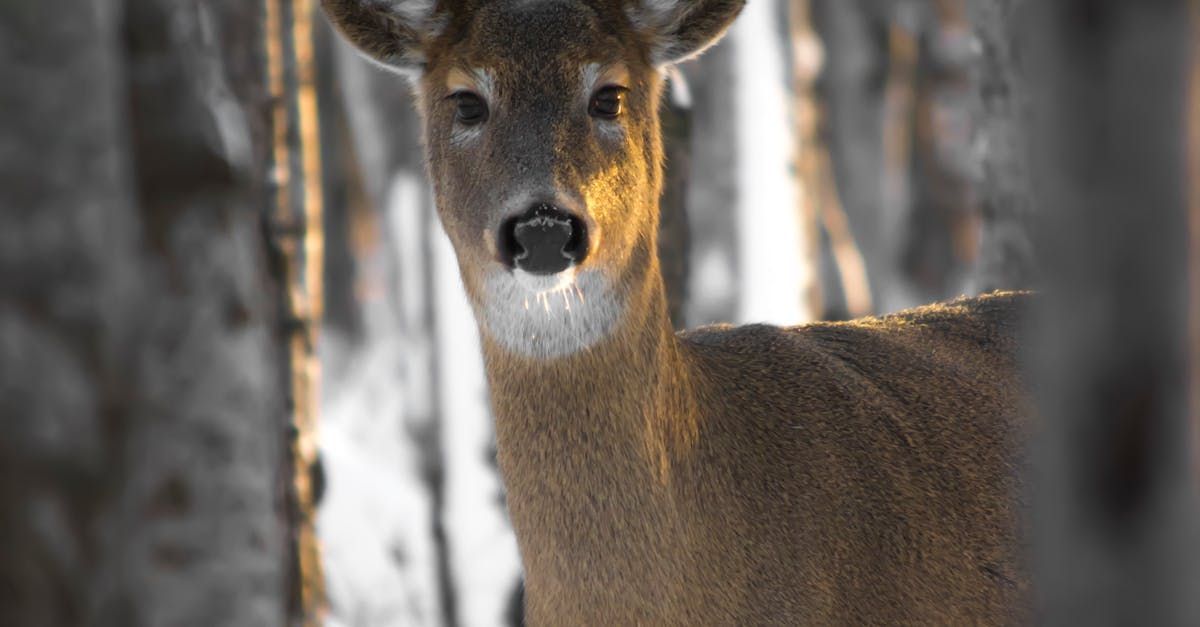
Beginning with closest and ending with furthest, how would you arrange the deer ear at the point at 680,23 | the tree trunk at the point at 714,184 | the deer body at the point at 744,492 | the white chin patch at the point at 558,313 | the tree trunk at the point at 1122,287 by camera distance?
the tree trunk at the point at 1122,287, the deer body at the point at 744,492, the white chin patch at the point at 558,313, the deer ear at the point at 680,23, the tree trunk at the point at 714,184

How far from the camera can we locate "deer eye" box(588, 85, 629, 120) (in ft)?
16.9

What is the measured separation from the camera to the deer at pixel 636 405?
473 centimetres

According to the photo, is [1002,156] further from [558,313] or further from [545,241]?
[545,241]

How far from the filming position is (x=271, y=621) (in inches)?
201

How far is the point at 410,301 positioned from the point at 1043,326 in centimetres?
1510

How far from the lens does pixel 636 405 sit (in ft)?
16.0

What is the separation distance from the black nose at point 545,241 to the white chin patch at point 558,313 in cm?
20

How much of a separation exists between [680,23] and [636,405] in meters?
1.53

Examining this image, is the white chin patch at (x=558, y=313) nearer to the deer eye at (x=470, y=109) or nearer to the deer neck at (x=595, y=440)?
the deer neck at (x=595, y=440)

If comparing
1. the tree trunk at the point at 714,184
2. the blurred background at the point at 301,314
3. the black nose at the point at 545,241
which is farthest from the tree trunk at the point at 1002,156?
the tree trunk at the point at 714,184

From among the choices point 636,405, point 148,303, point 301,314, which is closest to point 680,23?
point 636,405

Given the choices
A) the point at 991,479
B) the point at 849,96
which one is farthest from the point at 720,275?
the point at 991,479

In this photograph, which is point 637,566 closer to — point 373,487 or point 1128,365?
point 1128,365

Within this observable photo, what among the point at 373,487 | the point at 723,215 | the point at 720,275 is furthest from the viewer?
the point at 720,275
